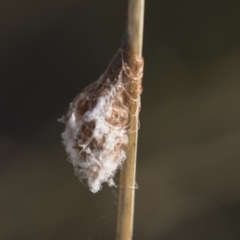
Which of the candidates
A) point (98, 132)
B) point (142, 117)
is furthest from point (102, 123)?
point (142, 117)

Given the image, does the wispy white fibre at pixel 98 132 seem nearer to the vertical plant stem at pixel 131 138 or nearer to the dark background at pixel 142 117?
the vertical plant stem at pixel 131 138

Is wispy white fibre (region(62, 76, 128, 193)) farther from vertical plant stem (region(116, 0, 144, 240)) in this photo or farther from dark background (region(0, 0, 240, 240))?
dark background (region(0, 0, 240, 240))

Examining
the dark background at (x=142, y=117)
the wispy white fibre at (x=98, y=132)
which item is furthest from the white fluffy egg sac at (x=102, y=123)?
the dark background at (x=142, y=117)

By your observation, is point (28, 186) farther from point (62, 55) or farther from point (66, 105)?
point (62, 55)

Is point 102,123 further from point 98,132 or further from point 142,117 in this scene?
point 142,117

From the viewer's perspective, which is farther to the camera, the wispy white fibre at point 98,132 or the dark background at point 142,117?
the dark background at point 142,117

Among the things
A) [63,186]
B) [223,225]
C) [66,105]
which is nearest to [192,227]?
[223,225]

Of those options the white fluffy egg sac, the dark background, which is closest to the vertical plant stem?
the white fluffy egg sac
